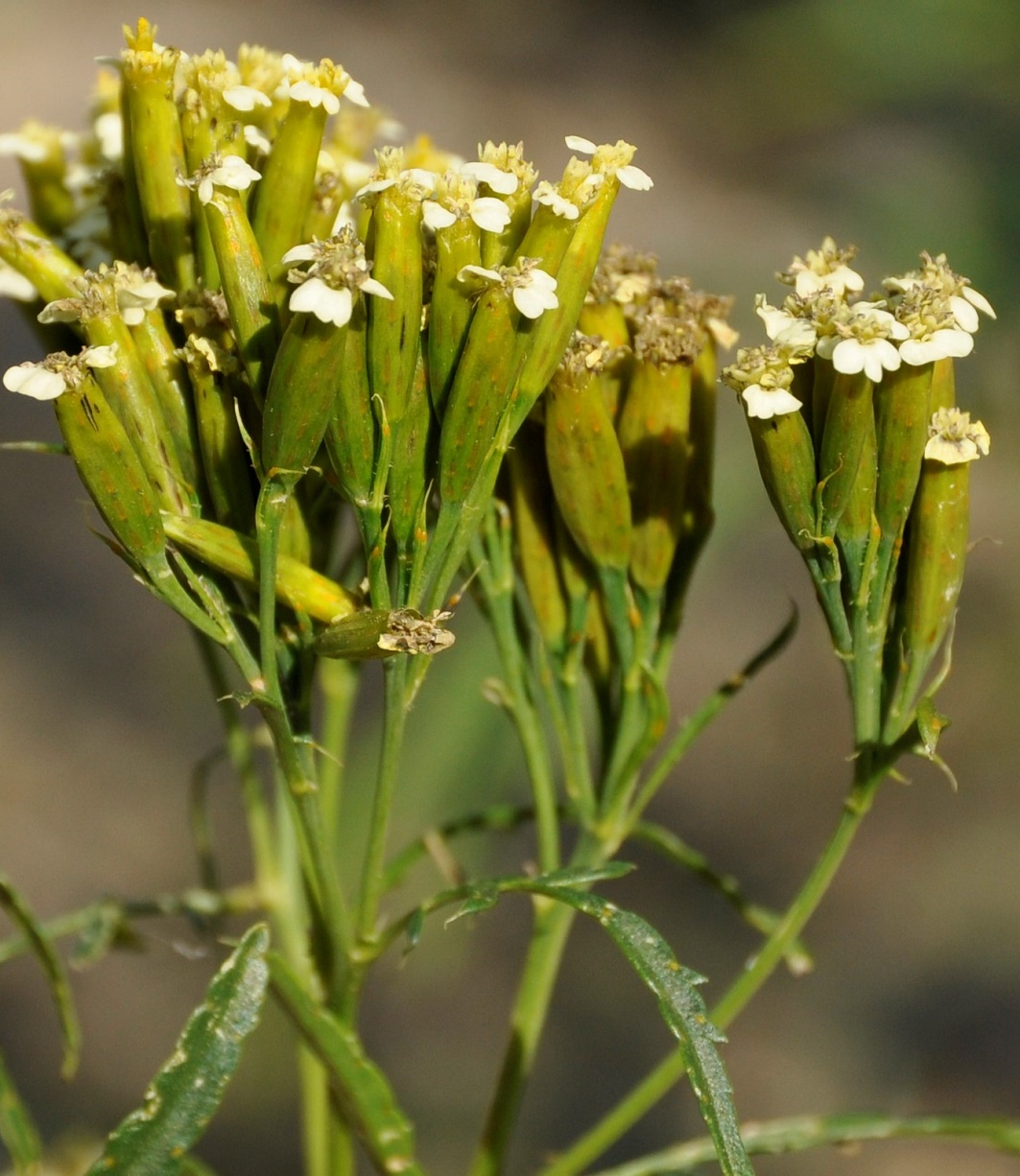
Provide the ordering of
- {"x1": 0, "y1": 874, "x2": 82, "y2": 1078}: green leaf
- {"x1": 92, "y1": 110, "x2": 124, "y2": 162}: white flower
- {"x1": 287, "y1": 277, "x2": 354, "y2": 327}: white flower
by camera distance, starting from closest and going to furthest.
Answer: {"x1": 287, "y1": 277, "x2": 354, "y2": 327}: white flower → {"x1": 0, "y1": 874, "x2": 82, "y2": 1078}: green leaf → {"x1": 92, "y1": 110, "x2": 124, "y2": 162}: white flower

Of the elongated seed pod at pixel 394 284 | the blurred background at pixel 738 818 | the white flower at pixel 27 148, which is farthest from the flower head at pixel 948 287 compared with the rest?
the blurred background at pixel 738 818

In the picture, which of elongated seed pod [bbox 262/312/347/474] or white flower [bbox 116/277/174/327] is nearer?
elongated seed pod [bbox 262/312/347/474]

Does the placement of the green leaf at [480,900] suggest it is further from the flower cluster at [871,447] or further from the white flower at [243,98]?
the white flower at [243,98]

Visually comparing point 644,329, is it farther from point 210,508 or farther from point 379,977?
point 379,977

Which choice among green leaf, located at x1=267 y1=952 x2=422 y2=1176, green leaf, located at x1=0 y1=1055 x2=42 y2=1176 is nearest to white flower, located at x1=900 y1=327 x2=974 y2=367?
green leaf, located at x1=267 y1=952 x2=422 y2=1176

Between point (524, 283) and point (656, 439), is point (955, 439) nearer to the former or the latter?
point (656, 439)

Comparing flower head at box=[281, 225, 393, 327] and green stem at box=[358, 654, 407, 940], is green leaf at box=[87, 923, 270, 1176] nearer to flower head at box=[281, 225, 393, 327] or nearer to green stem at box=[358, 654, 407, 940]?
green stem at box=[358, 654, 407, 940]
